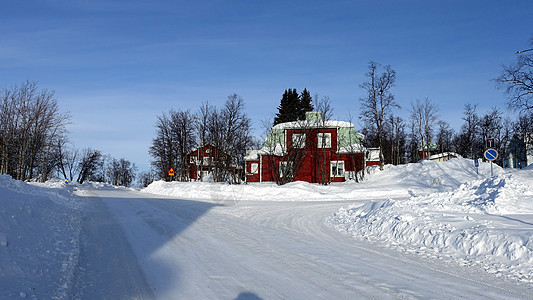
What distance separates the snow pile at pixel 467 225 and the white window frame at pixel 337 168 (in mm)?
23793

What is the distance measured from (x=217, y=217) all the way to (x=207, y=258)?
6490 millimetres

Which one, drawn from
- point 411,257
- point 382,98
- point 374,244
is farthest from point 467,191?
point 382,98

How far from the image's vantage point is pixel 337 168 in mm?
38219

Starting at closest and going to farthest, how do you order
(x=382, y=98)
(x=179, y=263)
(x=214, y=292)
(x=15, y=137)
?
(x=214, y=292) < (x=179, y=263) < (x=15, y=137) < (x=382, y=98)

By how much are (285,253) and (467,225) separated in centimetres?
466

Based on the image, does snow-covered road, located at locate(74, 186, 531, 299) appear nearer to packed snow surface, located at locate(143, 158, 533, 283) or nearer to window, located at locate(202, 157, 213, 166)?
packed snow surface, located at locate(143, 158, 533, 283)

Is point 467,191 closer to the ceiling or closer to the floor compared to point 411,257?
closer to the ceiling

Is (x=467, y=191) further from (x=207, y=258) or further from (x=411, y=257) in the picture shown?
(x=207, y=258)

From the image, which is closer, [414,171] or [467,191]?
[467,191]

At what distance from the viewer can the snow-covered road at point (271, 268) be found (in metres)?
5.09

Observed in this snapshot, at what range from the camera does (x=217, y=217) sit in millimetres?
13602

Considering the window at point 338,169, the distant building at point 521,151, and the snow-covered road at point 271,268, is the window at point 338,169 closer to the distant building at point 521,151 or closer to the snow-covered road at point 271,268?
the snow-covered road at point 271,268

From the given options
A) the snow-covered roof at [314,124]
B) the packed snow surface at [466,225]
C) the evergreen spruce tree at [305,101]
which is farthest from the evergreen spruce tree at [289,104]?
the packed snow surface at [466,225]

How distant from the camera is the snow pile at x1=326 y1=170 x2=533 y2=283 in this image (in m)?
6.80
